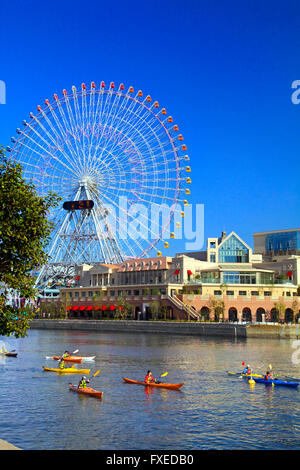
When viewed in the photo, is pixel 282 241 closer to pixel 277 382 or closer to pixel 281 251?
pixel 281 251

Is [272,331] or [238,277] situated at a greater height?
[238,277]

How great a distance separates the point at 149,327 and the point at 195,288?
17.3 m

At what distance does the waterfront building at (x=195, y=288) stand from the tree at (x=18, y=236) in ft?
329

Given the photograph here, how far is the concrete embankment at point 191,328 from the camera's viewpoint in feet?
343

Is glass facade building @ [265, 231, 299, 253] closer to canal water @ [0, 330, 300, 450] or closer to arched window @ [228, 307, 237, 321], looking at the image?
arched window @ [228, 307, 237, 321]

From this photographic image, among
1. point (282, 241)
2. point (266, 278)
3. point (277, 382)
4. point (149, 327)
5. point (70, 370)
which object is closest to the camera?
point (277, 382)

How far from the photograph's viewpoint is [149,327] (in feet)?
404

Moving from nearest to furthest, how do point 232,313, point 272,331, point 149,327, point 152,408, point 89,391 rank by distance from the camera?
1. point 152,408
2. point 89,391
3. point 272,331
4. point 149,327
5. point 232,313

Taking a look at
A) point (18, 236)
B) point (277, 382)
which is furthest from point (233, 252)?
point (18, 236)

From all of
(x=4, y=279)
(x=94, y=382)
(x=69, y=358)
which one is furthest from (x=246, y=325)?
(x=4, y=279)

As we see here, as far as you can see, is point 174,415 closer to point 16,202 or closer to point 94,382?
point 94,382

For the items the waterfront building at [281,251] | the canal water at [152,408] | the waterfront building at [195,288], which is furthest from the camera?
the waterfront building at [281,251]

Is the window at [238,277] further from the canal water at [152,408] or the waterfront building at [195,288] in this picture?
the canal water at [152,408]

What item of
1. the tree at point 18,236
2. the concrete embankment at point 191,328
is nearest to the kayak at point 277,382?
the tree at point 18,236
